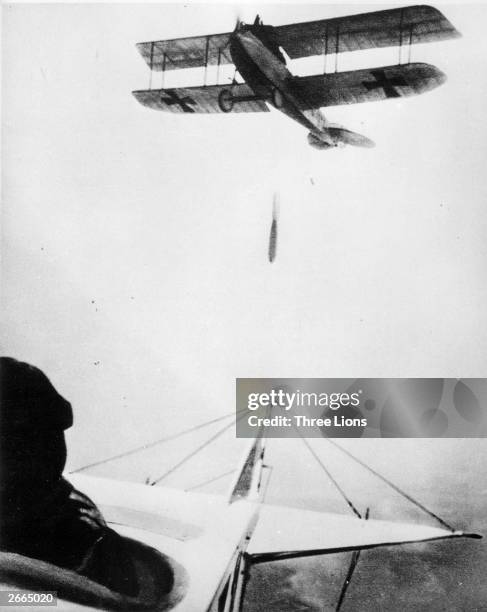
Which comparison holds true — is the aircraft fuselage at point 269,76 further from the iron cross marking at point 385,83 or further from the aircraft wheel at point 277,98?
the iron cross marking at point 385,83

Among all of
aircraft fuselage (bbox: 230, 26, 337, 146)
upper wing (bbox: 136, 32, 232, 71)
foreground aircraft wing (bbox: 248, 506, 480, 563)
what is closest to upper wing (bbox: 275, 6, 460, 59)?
aircraft fuselage (bbox: 230, 26, 337, 146)

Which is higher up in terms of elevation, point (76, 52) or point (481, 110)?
point (76, 52)

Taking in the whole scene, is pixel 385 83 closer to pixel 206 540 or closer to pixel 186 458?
pixel 186 458

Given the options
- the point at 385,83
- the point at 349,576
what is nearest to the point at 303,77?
the point at 385,83

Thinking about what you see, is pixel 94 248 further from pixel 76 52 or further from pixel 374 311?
pixel 374 311

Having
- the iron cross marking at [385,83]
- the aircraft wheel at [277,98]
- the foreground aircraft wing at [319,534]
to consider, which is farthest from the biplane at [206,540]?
the iron cross marking at [385,83]

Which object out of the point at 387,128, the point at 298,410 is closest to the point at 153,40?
the point at 387,128
